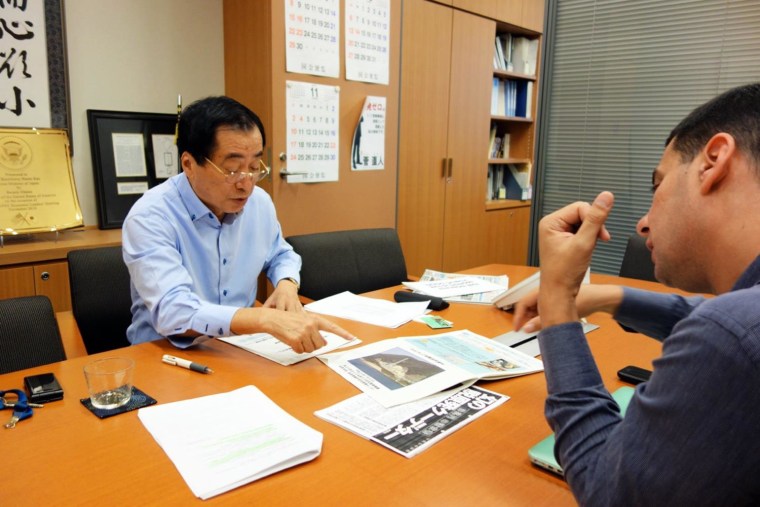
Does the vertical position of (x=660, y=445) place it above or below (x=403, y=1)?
below

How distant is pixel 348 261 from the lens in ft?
7.74

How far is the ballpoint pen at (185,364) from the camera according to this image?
127 cm

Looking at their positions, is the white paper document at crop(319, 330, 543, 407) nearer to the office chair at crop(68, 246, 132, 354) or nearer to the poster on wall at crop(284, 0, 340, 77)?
the office chair at crop(68, 246, 132, 354)

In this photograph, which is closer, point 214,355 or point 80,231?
point 214,355

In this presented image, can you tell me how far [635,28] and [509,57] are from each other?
90 centimetres

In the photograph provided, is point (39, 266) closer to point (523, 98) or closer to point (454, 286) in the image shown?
point (454, 286)

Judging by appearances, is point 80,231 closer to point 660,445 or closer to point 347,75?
point 347,75

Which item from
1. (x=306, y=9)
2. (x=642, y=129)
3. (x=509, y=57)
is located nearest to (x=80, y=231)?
(x=306, y=9)

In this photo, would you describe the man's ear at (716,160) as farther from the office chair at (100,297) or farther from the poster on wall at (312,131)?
the poster on wall at (312,131)

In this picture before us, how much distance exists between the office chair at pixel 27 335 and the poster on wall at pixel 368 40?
2.16 metres

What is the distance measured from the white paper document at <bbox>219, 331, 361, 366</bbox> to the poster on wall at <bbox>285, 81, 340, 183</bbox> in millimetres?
1606

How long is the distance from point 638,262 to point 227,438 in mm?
2118

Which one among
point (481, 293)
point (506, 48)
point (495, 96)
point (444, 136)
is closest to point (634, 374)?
point (481, 293)

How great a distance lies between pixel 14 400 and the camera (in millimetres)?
1119
